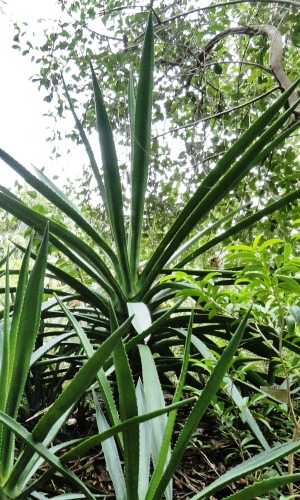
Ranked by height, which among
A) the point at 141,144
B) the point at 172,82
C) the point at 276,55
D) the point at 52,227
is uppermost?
the point at 172,82

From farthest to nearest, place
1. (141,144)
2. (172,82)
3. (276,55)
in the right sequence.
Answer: (172,82) < (276,55) < (141,144)

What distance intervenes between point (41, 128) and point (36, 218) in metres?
1.49

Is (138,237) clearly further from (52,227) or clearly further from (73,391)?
(73,391)

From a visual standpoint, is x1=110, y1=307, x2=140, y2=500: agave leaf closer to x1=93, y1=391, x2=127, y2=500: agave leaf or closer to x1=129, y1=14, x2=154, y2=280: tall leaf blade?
x1=93, y1=391, x2=127, y2=500: agave leaf

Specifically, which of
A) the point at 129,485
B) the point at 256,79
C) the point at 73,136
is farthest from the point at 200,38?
the point at 129,485

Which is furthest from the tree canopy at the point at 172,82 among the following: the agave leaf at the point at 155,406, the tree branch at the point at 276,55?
the agave leaf at the point at 155,406

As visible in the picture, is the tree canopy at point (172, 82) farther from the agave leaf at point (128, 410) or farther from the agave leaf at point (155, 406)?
the agave leaf at point (128, 410)

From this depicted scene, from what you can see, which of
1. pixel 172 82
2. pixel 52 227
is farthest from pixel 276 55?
pixel 52 227

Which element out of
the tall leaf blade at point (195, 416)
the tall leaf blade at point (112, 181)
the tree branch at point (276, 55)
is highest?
the tree branch at point (276, 55)

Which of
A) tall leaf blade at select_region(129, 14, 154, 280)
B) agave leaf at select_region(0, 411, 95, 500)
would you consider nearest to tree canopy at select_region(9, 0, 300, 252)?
tall leaf blade at select_region(129, 14, 154, 280)

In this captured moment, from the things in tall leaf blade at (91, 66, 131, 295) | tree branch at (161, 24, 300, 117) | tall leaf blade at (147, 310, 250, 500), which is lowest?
tall leaf blade at (147, 310, 250, 500)

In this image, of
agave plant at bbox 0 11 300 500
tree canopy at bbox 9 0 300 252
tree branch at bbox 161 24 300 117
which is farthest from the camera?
tree canopy at bbox 9 0 300 252

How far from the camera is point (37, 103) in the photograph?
2.28 metres

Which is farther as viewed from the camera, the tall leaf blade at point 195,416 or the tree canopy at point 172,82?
the tree canopy at point 172,82
